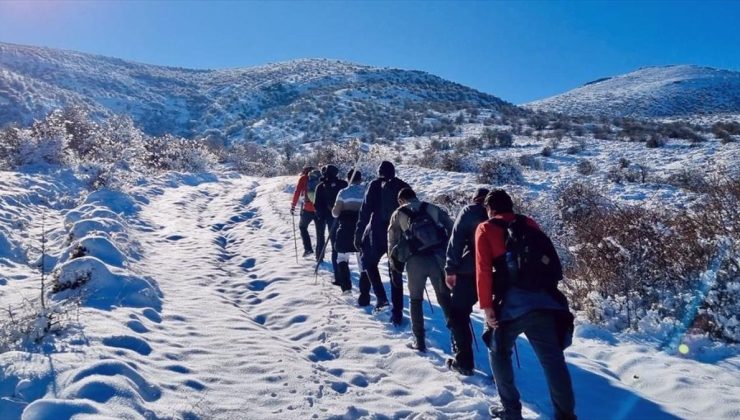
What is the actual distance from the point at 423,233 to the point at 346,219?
247 cm

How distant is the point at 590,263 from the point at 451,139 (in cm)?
2565

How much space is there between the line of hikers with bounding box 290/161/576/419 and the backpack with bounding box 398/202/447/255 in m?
0.01

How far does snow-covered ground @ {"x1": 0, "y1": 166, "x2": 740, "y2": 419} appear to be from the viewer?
4285mm

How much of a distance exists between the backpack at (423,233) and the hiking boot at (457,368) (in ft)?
3.81

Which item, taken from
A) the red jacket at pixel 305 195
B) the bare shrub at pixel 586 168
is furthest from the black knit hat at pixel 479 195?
the bare shrub at pixel 586 168

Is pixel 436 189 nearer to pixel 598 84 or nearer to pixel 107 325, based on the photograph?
pixel 107 325

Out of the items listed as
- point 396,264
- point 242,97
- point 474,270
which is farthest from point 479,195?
point 242,97

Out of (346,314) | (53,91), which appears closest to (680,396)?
(346,314)

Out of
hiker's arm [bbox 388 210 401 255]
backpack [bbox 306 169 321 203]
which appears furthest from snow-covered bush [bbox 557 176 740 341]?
backpack [bbox 306 169 321 203]

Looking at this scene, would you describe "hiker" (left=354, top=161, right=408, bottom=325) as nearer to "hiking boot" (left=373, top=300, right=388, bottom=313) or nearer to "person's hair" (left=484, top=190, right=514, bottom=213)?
"hiking boot" (left=373, top=300, right=388, bottom=313)

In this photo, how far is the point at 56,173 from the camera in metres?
16.2

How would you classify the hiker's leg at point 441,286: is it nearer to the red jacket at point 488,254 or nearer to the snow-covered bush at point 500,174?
the red jacket at point 488,254

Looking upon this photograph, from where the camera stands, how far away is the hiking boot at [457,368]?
16.6 feet

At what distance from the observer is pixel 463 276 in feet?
16.0
